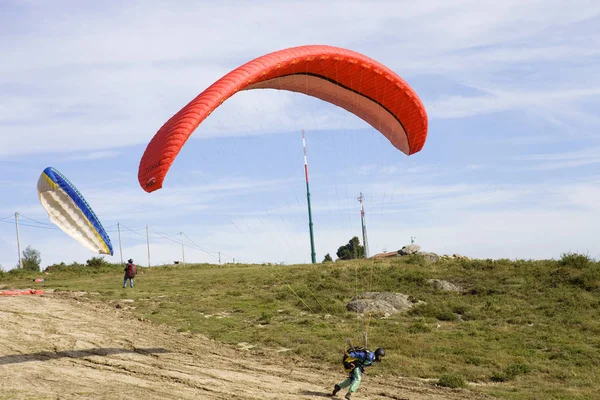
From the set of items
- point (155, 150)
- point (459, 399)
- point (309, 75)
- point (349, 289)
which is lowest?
point (459, 399)

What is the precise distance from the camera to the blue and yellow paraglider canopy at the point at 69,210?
38062 mm

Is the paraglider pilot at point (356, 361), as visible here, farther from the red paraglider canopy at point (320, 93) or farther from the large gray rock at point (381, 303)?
the large gray rock at point (381, 303)

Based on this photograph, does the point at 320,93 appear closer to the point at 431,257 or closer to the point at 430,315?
the point at 430,315

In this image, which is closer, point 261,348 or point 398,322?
point 261,348

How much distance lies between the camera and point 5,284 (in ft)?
121

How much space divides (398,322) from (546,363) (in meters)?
6.09

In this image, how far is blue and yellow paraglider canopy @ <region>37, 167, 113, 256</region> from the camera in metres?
38.1

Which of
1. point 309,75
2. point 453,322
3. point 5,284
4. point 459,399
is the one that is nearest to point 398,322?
point 453,322

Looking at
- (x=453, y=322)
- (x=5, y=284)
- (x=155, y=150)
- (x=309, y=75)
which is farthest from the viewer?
(x=5, y=284)

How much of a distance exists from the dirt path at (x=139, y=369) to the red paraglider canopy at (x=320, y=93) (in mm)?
A: 4853

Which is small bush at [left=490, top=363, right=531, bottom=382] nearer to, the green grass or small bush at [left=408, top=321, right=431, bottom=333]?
the green grass

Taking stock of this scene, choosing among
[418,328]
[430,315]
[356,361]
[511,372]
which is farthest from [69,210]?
[511,372]

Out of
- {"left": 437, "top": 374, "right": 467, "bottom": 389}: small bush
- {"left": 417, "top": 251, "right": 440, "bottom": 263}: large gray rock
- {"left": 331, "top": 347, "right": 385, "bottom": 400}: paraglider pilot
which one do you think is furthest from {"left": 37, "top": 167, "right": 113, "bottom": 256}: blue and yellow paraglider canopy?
{"left": 331, "top": 347, "right": 385, "bottom": 400}: paraglider pilot

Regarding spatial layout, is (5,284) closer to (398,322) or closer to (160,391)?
(398,322)
